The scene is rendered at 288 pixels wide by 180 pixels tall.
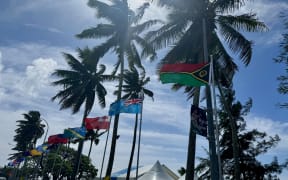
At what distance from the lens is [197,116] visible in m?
10.1

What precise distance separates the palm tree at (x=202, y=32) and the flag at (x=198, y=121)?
6278 millimetres

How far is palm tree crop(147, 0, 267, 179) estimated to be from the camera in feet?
52.0

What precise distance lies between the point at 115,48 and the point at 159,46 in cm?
764

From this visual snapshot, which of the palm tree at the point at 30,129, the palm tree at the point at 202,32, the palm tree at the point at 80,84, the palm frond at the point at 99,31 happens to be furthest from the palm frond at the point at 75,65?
the palm tree at the point at 30,129

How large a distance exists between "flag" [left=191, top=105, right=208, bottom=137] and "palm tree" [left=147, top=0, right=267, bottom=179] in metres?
6.28

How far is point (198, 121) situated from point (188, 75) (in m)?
2.08

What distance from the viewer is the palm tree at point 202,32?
15.9 m

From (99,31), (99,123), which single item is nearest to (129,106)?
(99,123)

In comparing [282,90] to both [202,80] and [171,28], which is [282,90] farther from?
[171,28]

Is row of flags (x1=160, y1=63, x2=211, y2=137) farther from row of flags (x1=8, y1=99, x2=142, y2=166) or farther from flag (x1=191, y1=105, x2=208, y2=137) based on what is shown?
row of flags (x1=8, y1=99, x2=142, y2=166)

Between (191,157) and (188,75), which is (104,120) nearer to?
(191,157)

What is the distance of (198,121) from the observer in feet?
33.2

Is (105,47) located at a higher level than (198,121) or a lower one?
higher

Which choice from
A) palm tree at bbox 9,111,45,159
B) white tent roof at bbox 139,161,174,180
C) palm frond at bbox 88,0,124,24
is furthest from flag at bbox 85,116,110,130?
palm tree at bbox 9,111,45,159
